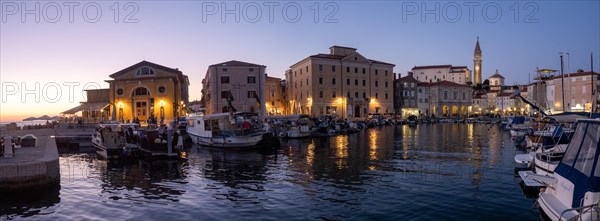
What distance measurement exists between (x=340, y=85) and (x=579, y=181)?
69.0m

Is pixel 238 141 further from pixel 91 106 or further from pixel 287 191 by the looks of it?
pixel 91 106

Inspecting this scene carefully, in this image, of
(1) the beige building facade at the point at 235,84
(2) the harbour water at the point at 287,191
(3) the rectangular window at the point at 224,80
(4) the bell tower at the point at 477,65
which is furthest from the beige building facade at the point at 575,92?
(4) the bell tower at the point at 477,65

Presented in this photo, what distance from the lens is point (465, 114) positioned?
363ft

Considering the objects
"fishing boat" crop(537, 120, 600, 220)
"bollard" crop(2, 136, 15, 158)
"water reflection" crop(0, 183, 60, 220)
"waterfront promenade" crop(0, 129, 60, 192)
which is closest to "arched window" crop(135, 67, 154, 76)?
"bollard" crop(2, 136, 15, 158)

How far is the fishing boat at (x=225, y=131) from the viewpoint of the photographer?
32156 mm

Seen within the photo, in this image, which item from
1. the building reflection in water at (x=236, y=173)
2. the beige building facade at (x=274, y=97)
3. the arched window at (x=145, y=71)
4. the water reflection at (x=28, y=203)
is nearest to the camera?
the water reflection at (x=28, y=203)

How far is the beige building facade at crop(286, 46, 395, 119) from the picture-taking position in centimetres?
7550

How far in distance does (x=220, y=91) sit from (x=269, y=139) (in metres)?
33.1

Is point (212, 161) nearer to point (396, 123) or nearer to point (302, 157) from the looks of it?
point (302, 157)

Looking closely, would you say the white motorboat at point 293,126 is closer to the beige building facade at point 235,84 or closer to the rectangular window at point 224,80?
the beige building facade at point 235,84

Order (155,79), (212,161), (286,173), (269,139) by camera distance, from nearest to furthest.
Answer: (286,173) < (212,161) < (269,139) < (155,79)

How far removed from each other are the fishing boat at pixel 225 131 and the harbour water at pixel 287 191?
22.1ft

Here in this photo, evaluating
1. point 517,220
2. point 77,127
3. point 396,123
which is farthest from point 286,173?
point 396,123

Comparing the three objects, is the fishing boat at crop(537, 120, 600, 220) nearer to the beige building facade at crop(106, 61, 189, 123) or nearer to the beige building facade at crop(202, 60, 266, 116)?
the beige building facade at crop(106, 61, 189, 123)
